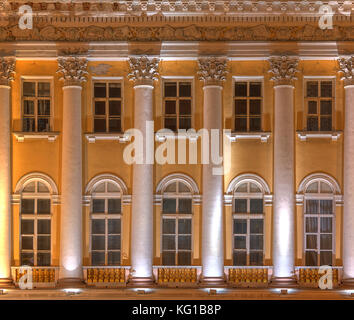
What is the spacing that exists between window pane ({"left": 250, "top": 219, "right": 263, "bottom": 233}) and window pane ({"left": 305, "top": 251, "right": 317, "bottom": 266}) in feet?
5.74

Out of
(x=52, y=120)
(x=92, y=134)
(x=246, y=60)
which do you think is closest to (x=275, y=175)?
(x=246, y=60)

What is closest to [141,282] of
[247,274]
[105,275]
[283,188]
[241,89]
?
[105,275]

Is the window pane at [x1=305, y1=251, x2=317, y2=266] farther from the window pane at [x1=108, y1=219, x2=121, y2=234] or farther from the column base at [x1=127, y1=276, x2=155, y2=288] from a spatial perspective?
the window pane at [x1=108, y1=219, x2=121, y2=234]

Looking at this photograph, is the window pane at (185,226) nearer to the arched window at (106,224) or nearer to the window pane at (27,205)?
the arched window at (106,224)

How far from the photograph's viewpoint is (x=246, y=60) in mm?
24141

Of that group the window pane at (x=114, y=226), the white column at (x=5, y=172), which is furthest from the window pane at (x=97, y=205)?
Answer: the white column at (x=5, y=172)

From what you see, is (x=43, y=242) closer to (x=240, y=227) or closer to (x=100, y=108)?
(x=100, y=108)

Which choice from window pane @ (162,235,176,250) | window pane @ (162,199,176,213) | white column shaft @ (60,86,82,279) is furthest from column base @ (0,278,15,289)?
window pane @ (162,199,176,213)

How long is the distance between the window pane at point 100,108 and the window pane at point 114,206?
297cm

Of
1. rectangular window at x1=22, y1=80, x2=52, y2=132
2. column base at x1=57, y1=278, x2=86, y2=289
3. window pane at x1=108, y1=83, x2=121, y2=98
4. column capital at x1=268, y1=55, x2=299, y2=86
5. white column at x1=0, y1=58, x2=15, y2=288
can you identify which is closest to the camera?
column base at x1=57, y1=278, x2=86, y2=289

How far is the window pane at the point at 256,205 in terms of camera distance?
948 inches

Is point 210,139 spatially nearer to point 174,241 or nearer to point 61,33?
point 174,241

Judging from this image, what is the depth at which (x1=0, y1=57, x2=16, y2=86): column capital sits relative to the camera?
2383cm

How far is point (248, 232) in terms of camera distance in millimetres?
23984
